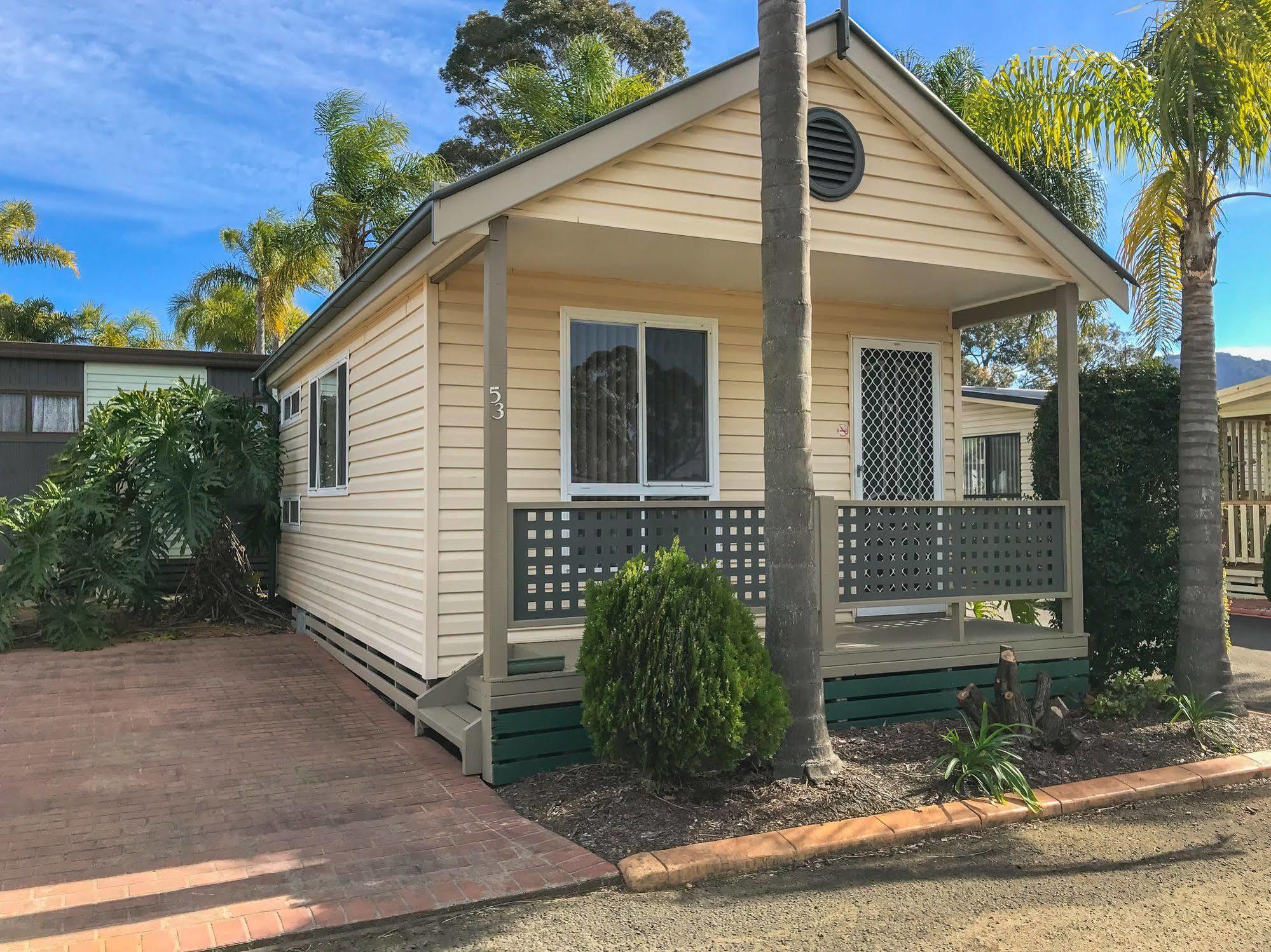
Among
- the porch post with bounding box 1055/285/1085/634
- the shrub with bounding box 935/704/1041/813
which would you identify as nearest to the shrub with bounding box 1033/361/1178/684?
the porch post with bounding box 1055/285/1085/634

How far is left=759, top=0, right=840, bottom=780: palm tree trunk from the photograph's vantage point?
16.1ft

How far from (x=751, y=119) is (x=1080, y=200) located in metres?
12.1

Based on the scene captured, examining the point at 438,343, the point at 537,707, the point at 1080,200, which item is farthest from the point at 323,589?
the point at 1080,200

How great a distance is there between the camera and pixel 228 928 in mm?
3529

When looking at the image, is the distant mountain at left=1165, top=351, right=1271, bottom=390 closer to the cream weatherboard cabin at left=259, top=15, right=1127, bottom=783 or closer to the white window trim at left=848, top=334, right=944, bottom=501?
the white window trim at left=848, top=334, right=944, bottom=501

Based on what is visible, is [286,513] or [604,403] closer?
[604,403]

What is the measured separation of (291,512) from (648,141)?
777 cm

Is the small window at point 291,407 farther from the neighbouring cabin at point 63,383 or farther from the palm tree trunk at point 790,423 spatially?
the palm tree trunk at point 790,423

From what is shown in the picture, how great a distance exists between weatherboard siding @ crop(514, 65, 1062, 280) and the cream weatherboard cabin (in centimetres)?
2

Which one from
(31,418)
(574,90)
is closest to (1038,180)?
(574,90)

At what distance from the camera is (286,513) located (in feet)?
38.9

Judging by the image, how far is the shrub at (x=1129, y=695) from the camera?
21.2 feet

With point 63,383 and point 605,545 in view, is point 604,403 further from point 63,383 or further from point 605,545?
point 63,383

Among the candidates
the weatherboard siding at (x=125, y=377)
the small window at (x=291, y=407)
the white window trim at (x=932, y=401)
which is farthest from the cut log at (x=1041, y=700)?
the weatherboard siding at (x=125, y=377)
